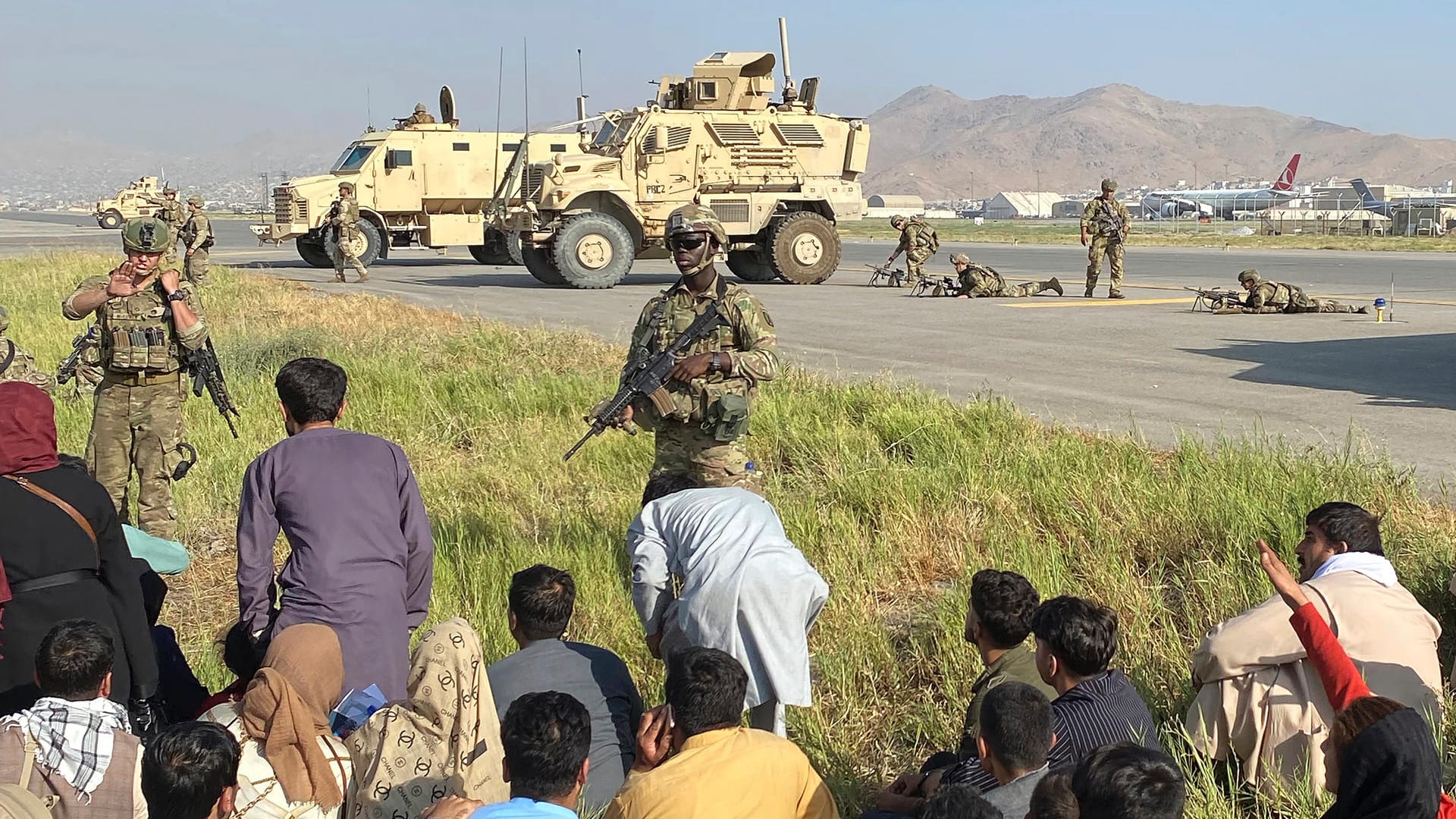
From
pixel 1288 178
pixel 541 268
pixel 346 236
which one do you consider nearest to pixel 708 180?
pixel 541 268

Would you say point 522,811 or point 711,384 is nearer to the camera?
point 522,811

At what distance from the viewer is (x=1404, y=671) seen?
4.41 metres

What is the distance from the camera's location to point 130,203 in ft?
122

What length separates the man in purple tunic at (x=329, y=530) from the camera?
4359 millimetres

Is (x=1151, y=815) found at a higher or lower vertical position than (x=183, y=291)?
lower

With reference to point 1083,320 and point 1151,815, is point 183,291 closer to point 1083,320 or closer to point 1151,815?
Result: point 1151,815

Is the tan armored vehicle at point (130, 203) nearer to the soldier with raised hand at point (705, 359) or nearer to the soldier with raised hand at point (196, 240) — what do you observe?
the soldier with raised hand at point (196, 240)

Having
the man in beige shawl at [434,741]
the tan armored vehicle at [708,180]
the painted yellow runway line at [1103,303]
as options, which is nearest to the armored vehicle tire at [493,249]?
the tan armored vehicle at [708,180]

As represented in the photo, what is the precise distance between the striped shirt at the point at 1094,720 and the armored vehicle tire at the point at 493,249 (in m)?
24.1

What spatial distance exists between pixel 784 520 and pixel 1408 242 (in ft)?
129

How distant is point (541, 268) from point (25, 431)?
19.2 metres

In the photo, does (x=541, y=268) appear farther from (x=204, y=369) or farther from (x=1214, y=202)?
(x=1214, y=202)

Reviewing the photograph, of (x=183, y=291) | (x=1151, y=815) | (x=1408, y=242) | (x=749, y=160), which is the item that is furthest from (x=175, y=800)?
(x=1408, y=242)

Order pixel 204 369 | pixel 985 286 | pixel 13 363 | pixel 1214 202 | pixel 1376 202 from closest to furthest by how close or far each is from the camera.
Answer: pixel 204 369 < pixel 13 363 < pixel 985 286 < pixel 1376 202 < pixel 1214 202
